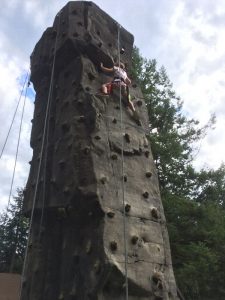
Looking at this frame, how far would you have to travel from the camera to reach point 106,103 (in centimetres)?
765

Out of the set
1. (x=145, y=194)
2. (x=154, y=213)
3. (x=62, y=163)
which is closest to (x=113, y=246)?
(x=154, y=213)

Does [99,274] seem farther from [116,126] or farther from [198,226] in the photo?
[198,226]

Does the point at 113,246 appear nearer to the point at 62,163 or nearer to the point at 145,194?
the point at 145,194

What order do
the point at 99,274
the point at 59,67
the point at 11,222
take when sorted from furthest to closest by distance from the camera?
the point at 11,222
the point at 59,67
the point at 99,274

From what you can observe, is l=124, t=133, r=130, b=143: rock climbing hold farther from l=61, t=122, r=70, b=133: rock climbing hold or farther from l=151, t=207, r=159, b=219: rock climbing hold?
l=151, t=207, r=159, b=219: rock climbing hold

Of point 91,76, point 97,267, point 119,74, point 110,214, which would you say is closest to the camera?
point 97,267

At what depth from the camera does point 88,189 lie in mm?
6191

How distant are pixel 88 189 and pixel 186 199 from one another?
6.17 m

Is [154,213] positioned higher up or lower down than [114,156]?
lower down

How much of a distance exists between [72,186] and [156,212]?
1.56 m

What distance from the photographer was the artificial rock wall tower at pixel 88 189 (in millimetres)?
5863

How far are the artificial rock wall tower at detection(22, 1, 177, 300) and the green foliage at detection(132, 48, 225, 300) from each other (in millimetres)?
2552

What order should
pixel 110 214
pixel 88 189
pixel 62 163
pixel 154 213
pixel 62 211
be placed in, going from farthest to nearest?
pixel 62 163 → pixel 154 213 → pixel 62 211 → pixel 88 189 → pixel 110 214

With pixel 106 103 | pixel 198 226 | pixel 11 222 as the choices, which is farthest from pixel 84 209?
pixel 11 222
